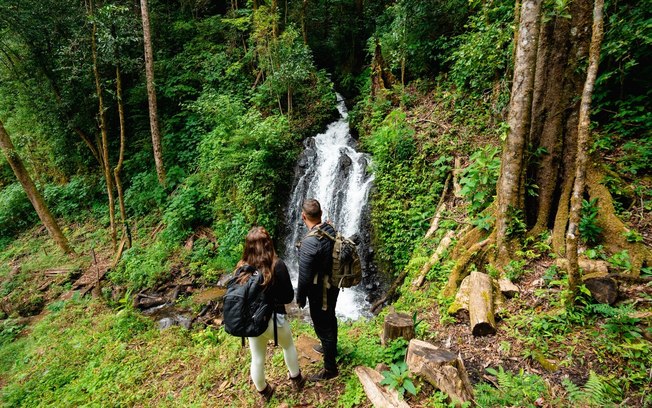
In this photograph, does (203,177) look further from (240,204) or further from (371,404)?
(371,404)

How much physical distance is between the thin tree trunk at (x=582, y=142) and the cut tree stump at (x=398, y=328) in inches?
67.4

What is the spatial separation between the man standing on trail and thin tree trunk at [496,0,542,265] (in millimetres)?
2588

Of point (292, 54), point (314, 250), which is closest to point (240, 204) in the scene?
point (292, 54)

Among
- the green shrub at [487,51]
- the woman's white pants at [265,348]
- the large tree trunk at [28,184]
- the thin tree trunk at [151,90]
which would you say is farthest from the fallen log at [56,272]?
the green shrub at [487,51]

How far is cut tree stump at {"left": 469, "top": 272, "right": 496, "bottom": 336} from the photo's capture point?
134 inches

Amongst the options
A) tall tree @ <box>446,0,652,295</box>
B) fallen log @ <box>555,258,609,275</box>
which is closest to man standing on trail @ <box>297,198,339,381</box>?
tall tree @ <box>446,0,652,295</box>

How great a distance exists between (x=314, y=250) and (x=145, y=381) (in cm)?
386

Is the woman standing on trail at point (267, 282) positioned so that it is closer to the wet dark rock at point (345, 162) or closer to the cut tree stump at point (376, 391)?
the cut tree stump at point (376, 391)

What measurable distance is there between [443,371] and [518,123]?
345cm

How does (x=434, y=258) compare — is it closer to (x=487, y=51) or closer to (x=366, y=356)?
(x=366, y=356)

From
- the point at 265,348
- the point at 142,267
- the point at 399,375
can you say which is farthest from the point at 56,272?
the point at 399,375

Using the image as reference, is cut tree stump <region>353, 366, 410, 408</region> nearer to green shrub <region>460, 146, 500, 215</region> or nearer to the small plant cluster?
the small plant cluster

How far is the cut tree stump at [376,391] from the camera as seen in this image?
2846 millimetres

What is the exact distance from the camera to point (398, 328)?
3533 mm
